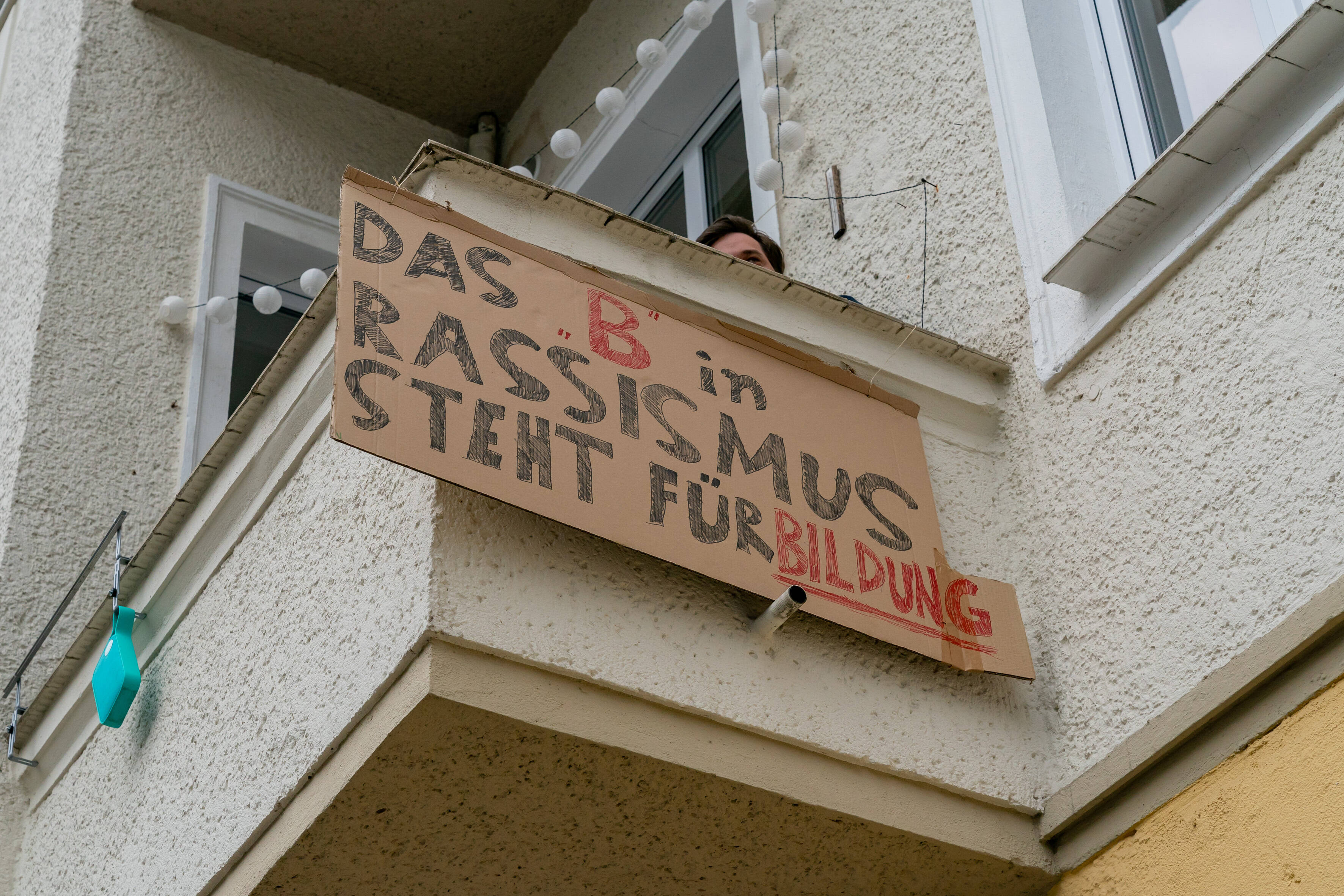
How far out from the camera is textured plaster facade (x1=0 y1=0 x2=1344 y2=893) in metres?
2.52

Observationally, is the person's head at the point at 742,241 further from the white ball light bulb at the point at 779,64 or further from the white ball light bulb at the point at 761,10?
the white ball light bulb at the point at 761,10

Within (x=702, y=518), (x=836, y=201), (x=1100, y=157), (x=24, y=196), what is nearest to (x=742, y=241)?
(x=836, y=201)

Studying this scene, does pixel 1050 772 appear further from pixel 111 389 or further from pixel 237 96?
pixel 237 96

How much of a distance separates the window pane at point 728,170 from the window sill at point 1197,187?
2202mm

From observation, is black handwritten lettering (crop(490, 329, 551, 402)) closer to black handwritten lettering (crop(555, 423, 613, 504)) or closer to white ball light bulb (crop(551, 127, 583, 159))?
black handwritten lettering (crop(555, 423, 613, 504))

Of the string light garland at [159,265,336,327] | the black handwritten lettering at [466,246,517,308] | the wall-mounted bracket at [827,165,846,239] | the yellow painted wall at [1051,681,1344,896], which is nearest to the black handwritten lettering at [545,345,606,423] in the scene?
the black handwritten lettering at [466,246,517,308]

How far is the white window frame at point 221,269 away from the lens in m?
4.96

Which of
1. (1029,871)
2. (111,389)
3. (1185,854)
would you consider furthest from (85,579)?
(1185,854)

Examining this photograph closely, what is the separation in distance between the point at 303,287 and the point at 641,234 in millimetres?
2347

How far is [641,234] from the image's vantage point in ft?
9.90

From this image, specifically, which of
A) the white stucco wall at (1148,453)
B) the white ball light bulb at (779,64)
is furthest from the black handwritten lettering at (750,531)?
the white ball light bulb at (779,64)

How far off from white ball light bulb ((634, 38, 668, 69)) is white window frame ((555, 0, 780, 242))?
0.10 m

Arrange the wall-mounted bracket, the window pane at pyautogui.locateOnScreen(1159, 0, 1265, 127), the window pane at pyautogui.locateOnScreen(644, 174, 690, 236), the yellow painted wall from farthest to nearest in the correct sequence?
1. the window pane at pyautogui.locateOnScreen(644, 174, 690, 236)
2. the wall-mounted bracket
3. the window pane at pyautogui.locateOnScreen(1159, 0, 1265, 127)
4. the yellow painted wall

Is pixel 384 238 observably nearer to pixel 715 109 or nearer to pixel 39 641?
pixel 39 641
